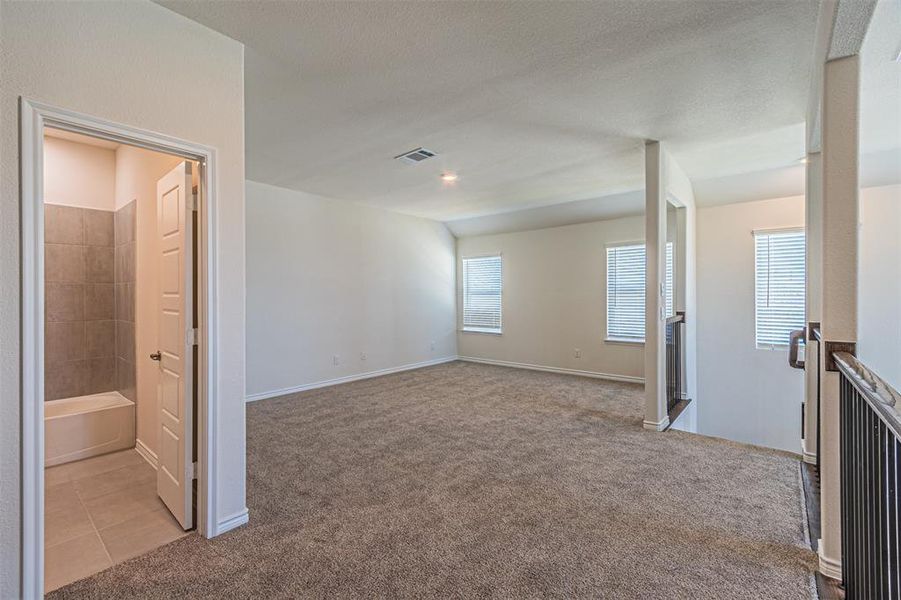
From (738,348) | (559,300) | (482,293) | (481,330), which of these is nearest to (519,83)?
(559,300)

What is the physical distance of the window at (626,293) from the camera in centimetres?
586

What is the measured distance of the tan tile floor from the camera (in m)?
2.05

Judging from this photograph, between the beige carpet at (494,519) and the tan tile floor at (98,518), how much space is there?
164mm

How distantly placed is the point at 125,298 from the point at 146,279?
0.68 metres

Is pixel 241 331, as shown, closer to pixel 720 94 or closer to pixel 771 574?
pixel 771 574

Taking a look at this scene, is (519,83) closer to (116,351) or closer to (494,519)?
(494,519)

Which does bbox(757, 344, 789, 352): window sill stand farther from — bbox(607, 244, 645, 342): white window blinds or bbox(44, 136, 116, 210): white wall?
bbox(44, 136, 116, 210): white wall

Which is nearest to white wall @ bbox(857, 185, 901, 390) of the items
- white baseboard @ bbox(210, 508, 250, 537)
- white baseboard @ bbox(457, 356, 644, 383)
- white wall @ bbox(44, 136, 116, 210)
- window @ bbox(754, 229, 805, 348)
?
window @ bbox(754, 229, 805, 348)

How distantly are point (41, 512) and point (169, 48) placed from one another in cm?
209

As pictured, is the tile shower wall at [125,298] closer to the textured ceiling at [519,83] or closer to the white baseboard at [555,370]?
the textured ceiling at [519,83]

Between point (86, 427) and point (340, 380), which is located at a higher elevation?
point (86, 427)

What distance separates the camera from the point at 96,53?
1.78m

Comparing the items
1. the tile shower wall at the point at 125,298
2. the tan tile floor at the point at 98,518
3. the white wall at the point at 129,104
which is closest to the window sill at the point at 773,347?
the white wall at the point at 129,104

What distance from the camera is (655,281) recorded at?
376cm
